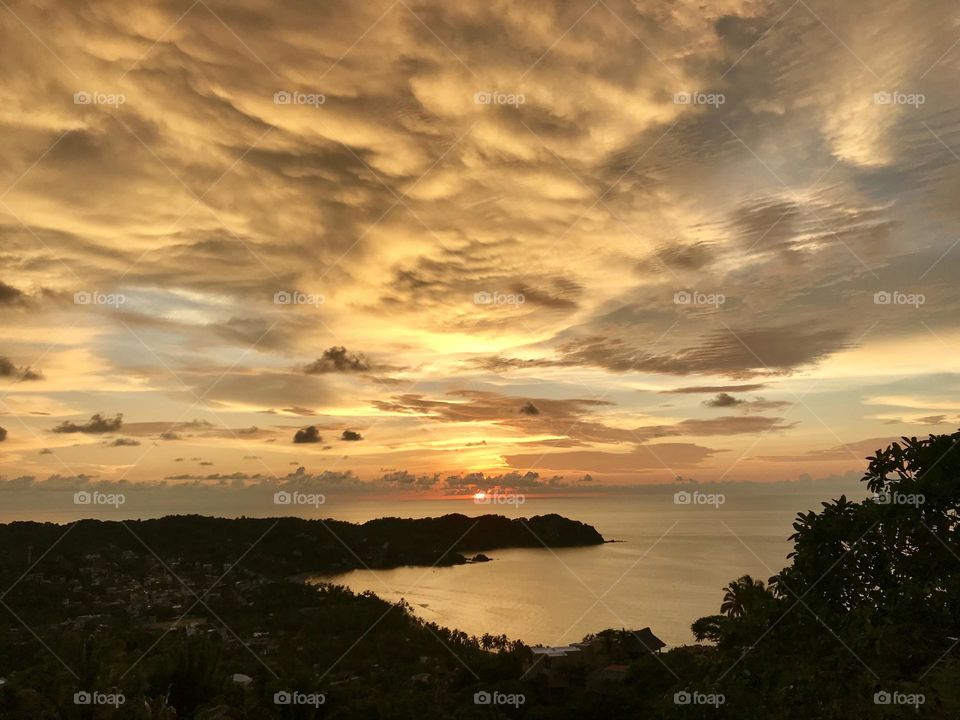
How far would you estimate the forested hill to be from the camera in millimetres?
53966

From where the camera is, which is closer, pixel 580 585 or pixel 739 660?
pixel 739 660

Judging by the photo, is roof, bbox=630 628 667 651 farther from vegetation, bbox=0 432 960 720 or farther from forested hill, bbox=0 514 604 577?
forested hill, bbox=0 514 604 577

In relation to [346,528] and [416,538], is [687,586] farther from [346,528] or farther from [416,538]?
[346,528]

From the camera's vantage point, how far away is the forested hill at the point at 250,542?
5397cm

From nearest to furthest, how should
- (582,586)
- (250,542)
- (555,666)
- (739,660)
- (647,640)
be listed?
(739,660), (555,666), (647,640), (250,542), (582,586)

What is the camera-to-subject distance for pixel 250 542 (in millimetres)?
69000

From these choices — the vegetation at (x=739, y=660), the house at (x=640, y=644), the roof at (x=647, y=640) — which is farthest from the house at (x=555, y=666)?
the roof at (x=647, y=640)

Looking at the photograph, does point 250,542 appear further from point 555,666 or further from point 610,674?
point 610,674

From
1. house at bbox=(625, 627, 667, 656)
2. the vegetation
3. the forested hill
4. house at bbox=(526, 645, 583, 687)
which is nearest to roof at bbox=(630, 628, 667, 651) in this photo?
house at bbox=(625, 627, 667, 656)

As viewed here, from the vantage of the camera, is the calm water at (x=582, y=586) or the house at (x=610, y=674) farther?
the calm water at (x=582, y=586)

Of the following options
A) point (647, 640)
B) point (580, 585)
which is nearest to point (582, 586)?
point (580, 585)

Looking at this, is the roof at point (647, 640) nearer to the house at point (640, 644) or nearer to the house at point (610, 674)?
the house at point (640, 644)

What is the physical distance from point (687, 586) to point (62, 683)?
8205 cm

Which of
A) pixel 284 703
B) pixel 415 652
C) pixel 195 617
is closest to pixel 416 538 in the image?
pixel 195 617
